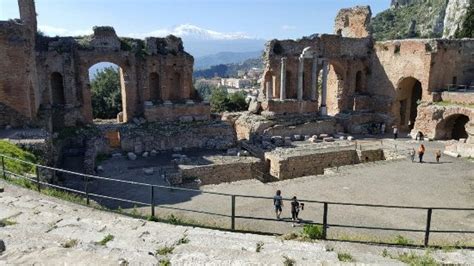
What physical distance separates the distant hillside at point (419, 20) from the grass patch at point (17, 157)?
64.9m

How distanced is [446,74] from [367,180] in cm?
1611

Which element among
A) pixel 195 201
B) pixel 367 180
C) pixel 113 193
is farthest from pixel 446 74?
pixel 113 193

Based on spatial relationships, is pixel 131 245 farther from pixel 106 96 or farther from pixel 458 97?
pixel 106 96

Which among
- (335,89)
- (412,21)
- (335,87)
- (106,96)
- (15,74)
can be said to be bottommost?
(106,96)

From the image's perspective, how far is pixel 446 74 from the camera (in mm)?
29484

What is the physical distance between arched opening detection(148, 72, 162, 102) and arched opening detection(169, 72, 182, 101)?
807 millimetres

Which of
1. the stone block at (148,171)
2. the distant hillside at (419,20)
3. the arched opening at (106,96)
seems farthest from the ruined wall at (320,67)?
the distant hillside at (419,20)

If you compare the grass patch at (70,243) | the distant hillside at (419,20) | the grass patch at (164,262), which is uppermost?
the distant hillside at (419,20)

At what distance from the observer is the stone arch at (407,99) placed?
31.7m

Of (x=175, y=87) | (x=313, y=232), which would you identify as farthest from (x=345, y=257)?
(x=175, y=87)

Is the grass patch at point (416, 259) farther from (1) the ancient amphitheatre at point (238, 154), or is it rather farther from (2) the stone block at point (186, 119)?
(2) the stone block at point (186, 119)

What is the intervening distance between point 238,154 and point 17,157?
36.9 ft

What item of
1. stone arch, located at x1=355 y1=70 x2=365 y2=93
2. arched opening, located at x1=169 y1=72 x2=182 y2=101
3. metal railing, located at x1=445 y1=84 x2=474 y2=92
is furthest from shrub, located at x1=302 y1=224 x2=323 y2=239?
stone arch, located at x1=355 y1=70 x2=365 y2=93

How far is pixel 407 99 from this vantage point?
3291 cm
